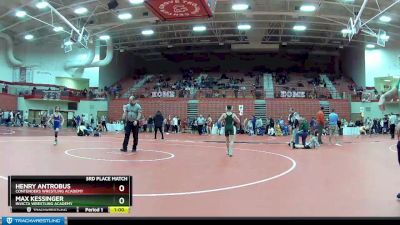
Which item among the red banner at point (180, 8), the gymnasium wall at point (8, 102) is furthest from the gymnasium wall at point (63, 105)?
the red banner at point (180, 8)

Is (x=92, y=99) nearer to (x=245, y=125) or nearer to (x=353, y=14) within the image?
(x=245, y=125)

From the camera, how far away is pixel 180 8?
12820 millimetres

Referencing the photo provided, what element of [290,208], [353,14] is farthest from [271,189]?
[353,14]

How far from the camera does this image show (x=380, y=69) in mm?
31438

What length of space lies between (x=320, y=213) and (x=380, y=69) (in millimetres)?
32419

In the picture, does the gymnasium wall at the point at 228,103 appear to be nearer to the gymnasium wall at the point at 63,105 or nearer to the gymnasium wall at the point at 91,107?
the gymnasium wall at the point at 91,107

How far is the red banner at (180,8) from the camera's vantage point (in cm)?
1212

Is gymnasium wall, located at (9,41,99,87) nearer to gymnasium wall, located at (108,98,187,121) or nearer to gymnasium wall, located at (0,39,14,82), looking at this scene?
gymnasium wall, located at (0,39,14,82)

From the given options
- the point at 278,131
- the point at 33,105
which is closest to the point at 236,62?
the point at 278,131

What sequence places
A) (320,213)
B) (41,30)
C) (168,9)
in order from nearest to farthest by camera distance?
(320,213), (168,9), (41,30)

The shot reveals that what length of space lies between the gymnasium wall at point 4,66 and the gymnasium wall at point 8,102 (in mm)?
1872
